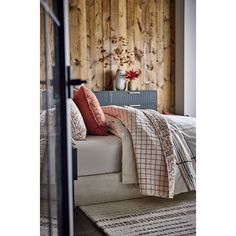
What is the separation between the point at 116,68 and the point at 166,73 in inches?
38.0

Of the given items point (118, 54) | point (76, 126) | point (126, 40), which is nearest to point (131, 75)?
point (118, 54)

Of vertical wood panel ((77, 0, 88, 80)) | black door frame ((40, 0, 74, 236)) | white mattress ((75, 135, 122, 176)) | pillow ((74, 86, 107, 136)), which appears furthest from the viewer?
vertical wood panel ((77, 0, 88, 80))

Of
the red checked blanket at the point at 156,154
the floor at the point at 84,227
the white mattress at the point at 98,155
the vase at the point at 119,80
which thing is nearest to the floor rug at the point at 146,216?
the floor at the point at 84,227

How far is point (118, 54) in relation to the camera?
5199 millimetres

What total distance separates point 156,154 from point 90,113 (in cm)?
65

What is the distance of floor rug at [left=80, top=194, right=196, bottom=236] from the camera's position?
2072 millimetres

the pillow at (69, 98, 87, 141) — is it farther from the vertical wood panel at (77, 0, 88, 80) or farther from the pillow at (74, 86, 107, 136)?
the vertical wood panel at (77, 0, 88, 80)

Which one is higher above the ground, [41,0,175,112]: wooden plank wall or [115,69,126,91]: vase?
[41,0,175,112]: wooden plank wall

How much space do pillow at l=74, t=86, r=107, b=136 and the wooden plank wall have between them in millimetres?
2258

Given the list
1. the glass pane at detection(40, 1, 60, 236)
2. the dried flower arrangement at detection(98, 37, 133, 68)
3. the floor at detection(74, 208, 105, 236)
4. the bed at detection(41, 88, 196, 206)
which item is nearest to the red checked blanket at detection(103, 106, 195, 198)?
the bed at detection(41, 88, 196, 206)

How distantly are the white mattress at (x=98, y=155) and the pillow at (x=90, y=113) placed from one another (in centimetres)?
16
